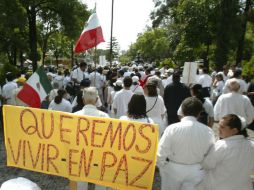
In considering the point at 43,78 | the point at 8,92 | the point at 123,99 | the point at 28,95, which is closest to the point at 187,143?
the point at 43,78

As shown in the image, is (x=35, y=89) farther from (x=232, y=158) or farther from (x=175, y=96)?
(x=232, y=158)

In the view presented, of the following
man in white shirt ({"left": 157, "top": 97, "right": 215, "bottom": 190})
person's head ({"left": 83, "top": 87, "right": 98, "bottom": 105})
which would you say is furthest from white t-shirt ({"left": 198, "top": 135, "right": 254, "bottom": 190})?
person's head ({"left": 83, "top": 87, "right": 98, "bottom": 105})

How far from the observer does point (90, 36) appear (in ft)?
29.8

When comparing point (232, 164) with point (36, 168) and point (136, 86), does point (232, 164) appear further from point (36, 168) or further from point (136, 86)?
point (136, 86)

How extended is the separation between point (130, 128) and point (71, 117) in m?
0.67

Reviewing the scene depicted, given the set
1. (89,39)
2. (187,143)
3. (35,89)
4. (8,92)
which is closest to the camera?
(187,143)

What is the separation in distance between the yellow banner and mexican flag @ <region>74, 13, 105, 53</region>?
15.1ft

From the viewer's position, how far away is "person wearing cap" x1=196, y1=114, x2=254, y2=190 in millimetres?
3834

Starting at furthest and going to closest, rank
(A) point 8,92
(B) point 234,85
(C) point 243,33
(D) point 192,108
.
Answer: (C) point 243,33 → (A) point 8,92 → (B) point 234,85 → (D) point 192,108

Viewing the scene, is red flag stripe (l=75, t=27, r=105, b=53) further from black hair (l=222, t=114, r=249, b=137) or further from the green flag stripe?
black hair (l=222, t=114, r=249, b=137)

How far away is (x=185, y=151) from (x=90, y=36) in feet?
18.2

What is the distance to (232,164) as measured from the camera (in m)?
3.84

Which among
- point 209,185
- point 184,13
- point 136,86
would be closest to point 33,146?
point 209,185

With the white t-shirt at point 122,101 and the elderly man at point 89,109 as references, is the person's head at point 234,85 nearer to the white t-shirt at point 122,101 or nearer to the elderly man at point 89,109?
the white t-shirt at point 122,101
